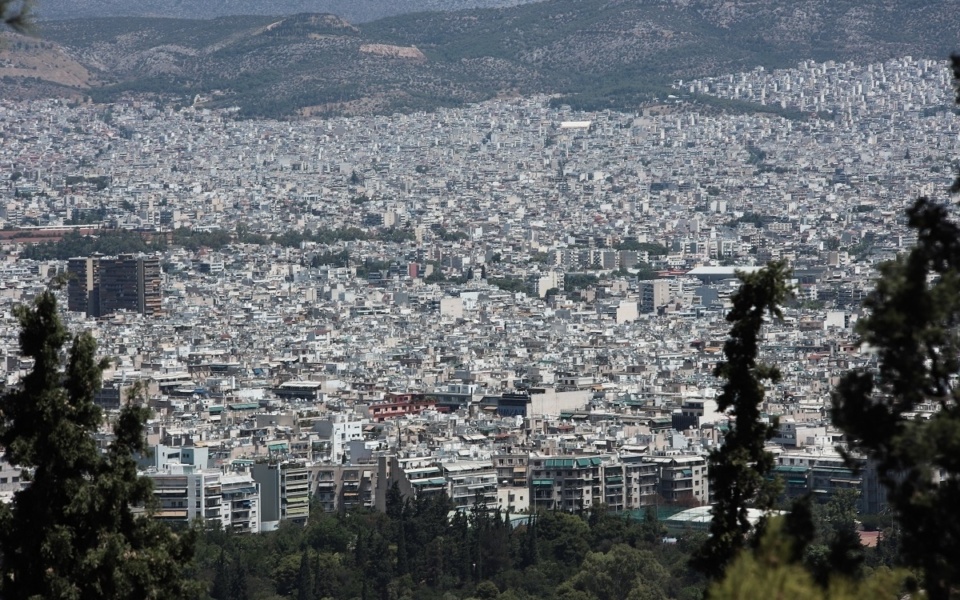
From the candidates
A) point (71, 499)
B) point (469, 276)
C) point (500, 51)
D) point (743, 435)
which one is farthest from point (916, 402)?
point (500, 51)

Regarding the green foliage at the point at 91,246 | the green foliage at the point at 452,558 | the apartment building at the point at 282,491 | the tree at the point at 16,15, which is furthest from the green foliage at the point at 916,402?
the green foliage at the point at 91,246

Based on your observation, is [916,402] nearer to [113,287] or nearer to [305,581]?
[305,581]

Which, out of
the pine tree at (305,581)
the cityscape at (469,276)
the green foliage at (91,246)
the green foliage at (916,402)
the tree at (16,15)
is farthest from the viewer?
the green foliage at (91,246)

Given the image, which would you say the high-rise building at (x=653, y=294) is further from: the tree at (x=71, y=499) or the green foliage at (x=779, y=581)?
the green foliage at (x=779, y=581)

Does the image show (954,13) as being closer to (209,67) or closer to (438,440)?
(209,67)

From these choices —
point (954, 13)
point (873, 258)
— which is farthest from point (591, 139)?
point (873, 258)

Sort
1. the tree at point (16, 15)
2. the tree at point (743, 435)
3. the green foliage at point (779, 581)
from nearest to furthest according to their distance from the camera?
the green foliage at point (779, 581)
the tree at point (16, 15)
the tree at point (743, 435)

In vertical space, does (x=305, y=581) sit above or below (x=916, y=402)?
below
